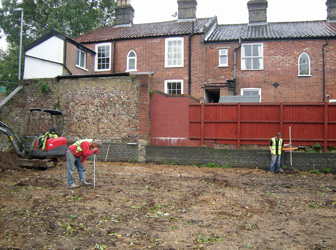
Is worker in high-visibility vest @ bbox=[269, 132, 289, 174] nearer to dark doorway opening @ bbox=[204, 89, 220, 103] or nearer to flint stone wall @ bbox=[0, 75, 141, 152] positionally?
flint stone wall @ bbox=[0, 75, 141, 152]

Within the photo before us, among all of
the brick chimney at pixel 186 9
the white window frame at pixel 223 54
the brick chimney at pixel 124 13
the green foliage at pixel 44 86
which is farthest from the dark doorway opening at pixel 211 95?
the green foliage at pixel 44 86

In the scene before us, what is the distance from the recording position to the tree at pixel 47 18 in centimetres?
3228

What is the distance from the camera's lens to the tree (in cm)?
3228

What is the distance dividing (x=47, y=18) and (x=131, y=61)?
17.9 metres

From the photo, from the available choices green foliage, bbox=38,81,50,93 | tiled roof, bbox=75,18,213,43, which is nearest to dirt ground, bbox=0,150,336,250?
green foliage, bbox=38,81,50,93

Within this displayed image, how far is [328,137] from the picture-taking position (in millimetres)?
12273

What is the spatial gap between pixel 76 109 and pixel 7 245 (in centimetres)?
1097

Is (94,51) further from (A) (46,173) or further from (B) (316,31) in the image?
(B) (316,31)

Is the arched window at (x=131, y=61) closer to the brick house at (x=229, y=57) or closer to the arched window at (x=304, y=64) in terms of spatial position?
the brick house at (x=229, y=57)

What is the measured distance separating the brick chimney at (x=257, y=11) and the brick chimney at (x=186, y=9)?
439 centimetres

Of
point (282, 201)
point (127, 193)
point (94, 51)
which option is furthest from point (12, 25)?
point (282, 201)

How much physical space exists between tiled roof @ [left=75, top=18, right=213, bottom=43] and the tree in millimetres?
9235

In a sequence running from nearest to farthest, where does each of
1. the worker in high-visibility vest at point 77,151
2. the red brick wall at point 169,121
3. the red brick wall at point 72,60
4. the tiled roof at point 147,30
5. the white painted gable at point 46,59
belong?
the worker in high-visibility vest at point 77,151 → the red brick wall at point 169,121 → the white painted gable at point 46,59 → the red brick wall at point 72,60 → the tiled roof at point 147,30

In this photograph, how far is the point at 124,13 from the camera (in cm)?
2503
